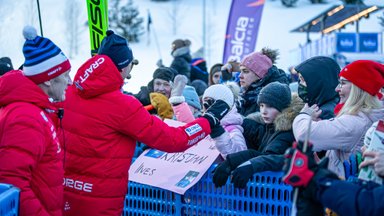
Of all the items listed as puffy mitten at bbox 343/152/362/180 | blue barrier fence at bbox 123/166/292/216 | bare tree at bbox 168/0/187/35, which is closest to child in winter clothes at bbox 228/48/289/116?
blue barrier fence at bbox 123/166/292/216

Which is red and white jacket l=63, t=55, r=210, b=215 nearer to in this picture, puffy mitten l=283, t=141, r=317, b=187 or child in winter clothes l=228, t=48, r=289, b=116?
puffy mitten l=283, t=141, r=317, b=187

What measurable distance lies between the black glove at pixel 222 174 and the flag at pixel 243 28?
8.88 meters

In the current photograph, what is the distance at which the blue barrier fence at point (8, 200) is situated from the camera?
256 centimetres

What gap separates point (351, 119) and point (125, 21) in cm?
4395

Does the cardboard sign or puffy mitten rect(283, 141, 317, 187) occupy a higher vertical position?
puffy mitten rect(283, 141, 317, 187)

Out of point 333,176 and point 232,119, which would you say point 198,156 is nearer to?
point 232,119

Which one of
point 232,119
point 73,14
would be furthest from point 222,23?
point 232,119

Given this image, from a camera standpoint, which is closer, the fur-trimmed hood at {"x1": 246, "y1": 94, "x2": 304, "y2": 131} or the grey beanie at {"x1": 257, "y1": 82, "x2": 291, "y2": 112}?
the fur-trimmed hood at {"x1": 246, "y1": 94, "x2": 304, "y2": 131}

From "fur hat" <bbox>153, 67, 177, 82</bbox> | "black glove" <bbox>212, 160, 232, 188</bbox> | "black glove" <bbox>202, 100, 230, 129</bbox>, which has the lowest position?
"fur hat" <bbox>153, 67, 177, 82</bbox>

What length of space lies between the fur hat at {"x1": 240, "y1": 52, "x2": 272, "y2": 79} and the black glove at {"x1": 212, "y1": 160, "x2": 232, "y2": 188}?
1682 millimetres

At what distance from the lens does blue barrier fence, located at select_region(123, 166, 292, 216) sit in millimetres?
3627

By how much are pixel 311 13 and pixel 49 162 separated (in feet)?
184

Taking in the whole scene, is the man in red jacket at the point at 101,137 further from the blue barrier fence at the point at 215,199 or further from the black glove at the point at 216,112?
the blue barrier fence at the point at 215,199

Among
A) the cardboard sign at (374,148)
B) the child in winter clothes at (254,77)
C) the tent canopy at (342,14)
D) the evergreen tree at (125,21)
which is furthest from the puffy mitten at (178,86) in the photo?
the evergreen tree at (125,21)
